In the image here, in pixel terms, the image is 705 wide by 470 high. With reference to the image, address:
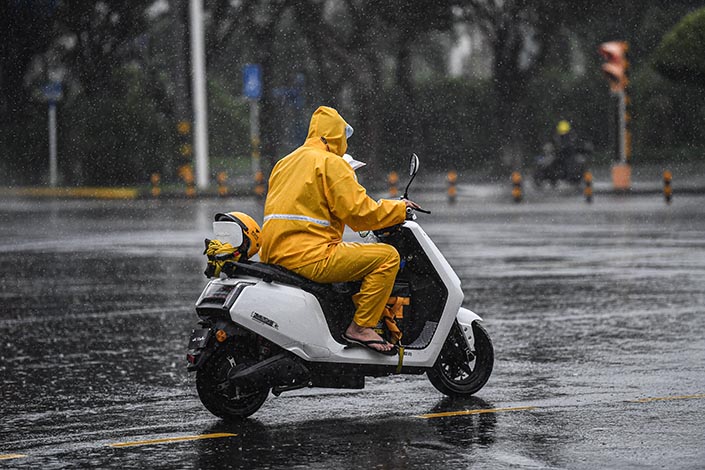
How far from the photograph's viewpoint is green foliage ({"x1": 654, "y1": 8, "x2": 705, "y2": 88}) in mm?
35375

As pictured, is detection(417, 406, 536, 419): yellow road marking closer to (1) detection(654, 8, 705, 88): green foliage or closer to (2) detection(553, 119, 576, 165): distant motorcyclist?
(1) detection(654, 8, 705, 88): green foliage

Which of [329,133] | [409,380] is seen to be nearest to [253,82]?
[409,380]

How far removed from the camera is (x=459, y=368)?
856cm

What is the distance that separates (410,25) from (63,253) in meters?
24.3

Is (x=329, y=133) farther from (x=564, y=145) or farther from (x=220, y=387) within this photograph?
(x=564, y=145)

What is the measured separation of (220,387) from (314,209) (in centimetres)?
104

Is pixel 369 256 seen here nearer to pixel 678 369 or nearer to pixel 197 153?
pixel 678 369

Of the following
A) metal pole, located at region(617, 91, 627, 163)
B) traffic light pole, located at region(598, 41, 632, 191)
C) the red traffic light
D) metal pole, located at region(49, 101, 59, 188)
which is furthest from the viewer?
metal pole, located at region(49, 101, 59, 188)

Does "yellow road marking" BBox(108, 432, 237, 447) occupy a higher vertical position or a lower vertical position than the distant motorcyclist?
lower

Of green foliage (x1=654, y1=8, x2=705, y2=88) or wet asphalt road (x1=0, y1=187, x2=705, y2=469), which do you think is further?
green foliage (x1=654, y1=8, x2=705, y2=88)

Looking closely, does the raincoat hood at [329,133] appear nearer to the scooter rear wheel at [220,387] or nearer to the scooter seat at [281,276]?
the scooter seat at [281,276]

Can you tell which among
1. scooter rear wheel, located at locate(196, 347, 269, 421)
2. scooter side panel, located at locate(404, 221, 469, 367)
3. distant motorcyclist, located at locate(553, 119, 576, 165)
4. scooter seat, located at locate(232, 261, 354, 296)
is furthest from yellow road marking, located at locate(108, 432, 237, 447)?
distant motorcyclist, located at locate(553, 119, 576, 165)

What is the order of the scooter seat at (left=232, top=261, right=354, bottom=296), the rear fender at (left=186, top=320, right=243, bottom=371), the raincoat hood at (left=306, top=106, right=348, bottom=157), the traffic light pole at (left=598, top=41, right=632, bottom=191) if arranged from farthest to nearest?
the traffic light pole at (left=598, top=41, right=632, bottom=191), the raincoat hood at (left=306, top=106, right=348, bottom=157), the scooter seat at (left=232, top=261, right=354, bottom=296), the rear fender at (left=186, top=320, right=243, bottom=371)

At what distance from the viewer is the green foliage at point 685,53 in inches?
1393
